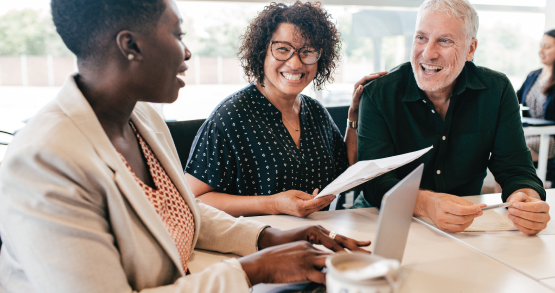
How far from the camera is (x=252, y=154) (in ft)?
5.27

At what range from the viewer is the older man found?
1.61 m

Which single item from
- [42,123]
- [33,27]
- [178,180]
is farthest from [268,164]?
[33,27]

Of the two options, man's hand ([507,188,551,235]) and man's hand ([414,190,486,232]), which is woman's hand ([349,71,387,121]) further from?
man's hand ([507,188,551,235])

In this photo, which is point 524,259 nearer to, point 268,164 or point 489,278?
point 489,278

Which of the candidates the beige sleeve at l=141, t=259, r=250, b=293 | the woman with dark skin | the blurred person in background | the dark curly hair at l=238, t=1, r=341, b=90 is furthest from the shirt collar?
the blurred person in background

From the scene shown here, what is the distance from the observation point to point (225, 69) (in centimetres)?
365

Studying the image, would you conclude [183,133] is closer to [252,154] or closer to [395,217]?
[252,154]

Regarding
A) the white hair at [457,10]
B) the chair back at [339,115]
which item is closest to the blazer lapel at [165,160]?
the white hair at [457,10]

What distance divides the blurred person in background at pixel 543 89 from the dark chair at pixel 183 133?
3.50 metres

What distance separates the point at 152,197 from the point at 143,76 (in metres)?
0.28

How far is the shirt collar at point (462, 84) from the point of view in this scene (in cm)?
169

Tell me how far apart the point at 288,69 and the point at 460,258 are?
3.34 ft

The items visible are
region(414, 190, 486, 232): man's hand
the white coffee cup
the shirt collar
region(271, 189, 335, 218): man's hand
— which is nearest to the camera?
the white coffee cup

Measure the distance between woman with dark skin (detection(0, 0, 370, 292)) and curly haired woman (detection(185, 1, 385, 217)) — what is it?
59 centimetres
